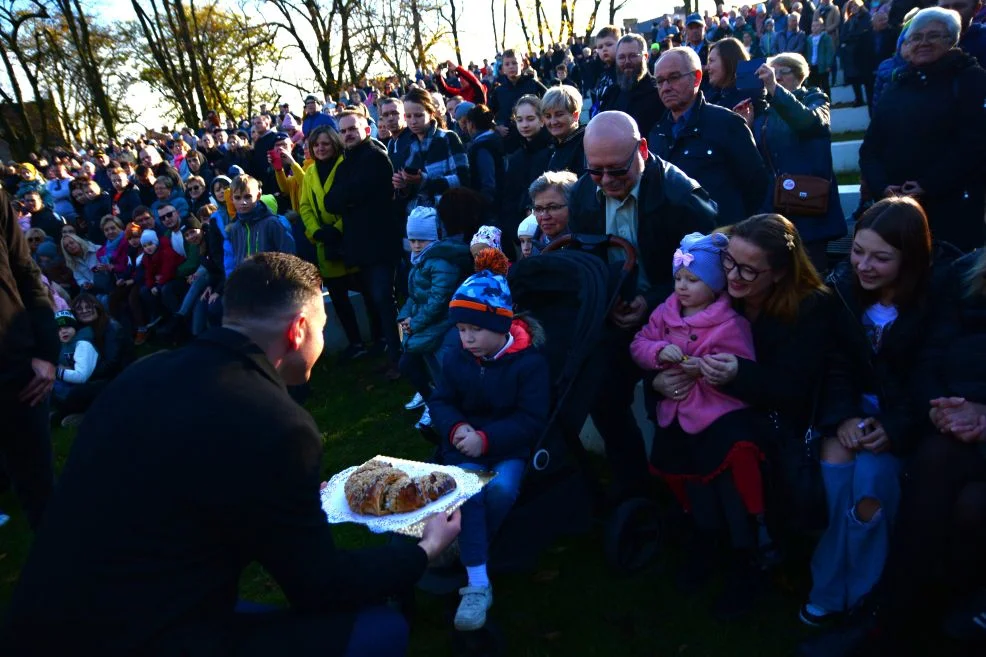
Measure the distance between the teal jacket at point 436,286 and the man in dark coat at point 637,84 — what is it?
1966 millimetres

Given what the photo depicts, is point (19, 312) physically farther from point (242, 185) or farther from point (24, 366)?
point (242, 185)

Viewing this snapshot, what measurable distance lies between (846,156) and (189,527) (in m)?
9.64

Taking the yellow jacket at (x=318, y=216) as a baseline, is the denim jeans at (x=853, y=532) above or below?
below

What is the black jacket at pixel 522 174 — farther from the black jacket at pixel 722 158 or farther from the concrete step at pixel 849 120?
the concrete step at pixel 849 120

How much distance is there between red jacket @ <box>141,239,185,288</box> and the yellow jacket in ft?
10.2

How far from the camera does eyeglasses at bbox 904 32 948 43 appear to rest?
13.9 ft

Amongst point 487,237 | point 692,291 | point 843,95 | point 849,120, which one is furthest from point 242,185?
point 843,95

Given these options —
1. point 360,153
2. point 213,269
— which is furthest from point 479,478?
point 213,269

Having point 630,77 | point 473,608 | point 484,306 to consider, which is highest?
point 630,77

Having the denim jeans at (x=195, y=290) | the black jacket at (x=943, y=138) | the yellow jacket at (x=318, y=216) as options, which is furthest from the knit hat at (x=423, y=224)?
the denim jeans at (x=195, y=290)

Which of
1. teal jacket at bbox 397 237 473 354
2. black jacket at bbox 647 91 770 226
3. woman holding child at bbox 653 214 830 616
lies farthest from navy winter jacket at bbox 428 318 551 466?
black jacket at bbox 647 91 770 226

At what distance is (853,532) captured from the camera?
9.32 feet

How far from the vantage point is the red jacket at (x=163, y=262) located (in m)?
9.06

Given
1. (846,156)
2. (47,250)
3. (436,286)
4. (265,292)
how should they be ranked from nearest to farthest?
(265,292), (436,286), (846,156), (47,250)
